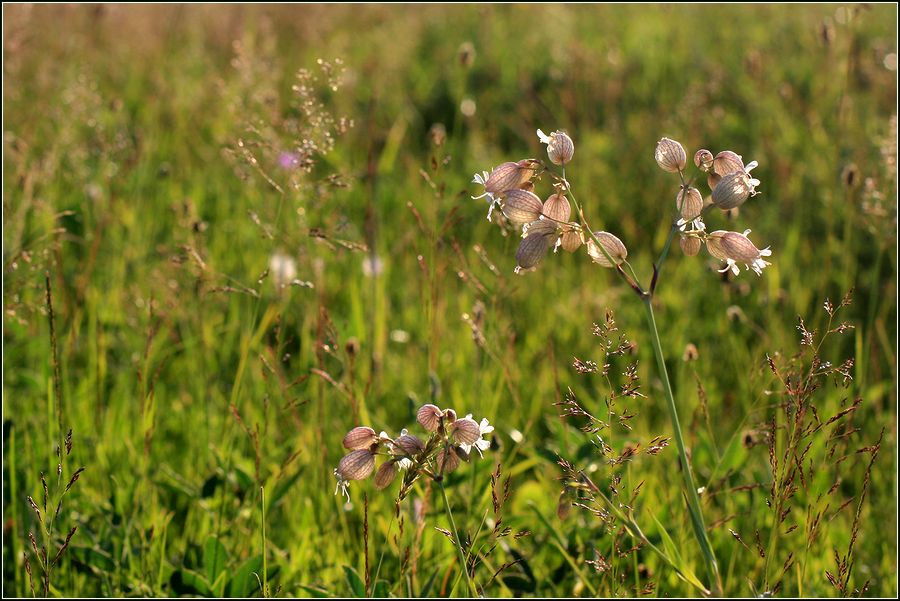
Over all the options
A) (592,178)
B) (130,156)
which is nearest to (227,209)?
(130,156)

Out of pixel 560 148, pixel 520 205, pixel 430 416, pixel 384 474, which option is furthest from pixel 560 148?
pixel 384 474

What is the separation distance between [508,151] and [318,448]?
2946 millimetres

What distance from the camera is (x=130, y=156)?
125 inches

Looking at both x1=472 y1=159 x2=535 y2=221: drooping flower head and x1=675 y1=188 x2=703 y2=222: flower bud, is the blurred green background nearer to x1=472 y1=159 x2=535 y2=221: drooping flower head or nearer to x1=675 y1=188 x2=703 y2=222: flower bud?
x1=675 y1=188 x2=703 y2=222: flower bud

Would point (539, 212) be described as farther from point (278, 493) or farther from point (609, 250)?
point (278, 493)

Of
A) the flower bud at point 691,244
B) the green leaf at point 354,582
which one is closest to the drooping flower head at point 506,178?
the flower bud at point 691,244

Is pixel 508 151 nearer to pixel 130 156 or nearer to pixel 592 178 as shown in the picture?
pixel 592 178

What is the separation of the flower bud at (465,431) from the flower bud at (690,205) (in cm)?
41

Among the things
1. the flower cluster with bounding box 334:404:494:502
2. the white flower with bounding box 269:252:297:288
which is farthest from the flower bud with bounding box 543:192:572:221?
the white flower with bounding box 269:252:297:288

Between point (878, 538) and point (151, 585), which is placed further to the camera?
point (878, 538)

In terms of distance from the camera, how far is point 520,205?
1223 millimetres

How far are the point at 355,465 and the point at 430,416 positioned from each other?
0.12 meters

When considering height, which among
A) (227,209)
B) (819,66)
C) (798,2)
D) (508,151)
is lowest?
(227,209)

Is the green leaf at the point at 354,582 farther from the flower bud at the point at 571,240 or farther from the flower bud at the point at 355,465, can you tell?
the flower bud at the point at 571,240
